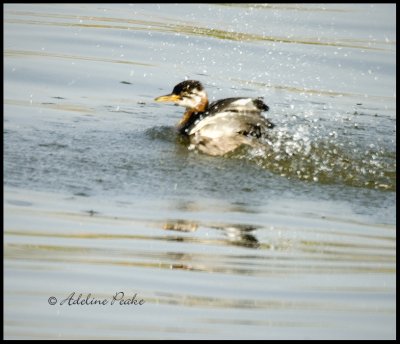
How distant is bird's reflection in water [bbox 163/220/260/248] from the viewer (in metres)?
8.23

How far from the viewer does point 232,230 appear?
8.40m

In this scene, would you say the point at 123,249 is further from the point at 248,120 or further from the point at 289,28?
the point at 289,28

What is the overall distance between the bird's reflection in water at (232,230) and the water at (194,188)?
0.01m

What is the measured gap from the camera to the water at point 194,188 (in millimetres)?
7039

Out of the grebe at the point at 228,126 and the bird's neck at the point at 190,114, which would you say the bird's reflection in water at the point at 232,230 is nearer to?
the grebe at the point at 228,126

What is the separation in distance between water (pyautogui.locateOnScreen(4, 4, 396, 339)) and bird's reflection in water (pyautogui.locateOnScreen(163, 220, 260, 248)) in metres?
0.01

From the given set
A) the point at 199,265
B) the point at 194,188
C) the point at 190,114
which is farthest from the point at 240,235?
the point at 190,114

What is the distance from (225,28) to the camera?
17.0 meters

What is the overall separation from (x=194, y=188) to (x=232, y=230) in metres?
1.19

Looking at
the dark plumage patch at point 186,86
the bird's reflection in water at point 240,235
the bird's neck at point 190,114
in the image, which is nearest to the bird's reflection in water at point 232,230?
the bird's reflection in water at point 240,235

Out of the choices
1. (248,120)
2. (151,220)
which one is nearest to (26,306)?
(151,220)

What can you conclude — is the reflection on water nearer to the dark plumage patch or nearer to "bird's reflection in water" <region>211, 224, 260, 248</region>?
"bird's reflection in water" <region>211, 224, 260, 248</region>

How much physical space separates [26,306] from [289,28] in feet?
36.3

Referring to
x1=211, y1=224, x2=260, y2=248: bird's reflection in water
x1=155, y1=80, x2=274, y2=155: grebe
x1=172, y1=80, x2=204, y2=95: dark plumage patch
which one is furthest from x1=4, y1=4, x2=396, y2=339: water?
x1=172, y1=80, x2=204, y2=95: dark plumage patch
